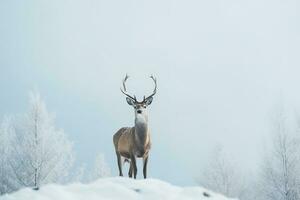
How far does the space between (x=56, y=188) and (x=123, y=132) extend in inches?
293

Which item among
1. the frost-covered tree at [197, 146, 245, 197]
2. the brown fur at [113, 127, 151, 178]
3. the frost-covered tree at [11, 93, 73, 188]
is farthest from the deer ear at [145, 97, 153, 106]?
the frost-covered tree at [197, 146, 245, 197]

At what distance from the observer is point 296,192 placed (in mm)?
23266

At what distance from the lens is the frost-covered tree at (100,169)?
32.0 metres

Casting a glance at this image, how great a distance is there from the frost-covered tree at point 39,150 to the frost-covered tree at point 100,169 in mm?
10324

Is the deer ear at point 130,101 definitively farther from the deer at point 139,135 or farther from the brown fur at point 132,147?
the brown fur at point 132,147

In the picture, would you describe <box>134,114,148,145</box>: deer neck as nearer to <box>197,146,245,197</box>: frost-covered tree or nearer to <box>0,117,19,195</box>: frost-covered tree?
<box>0,117,19,195</box>: frost-covered tree

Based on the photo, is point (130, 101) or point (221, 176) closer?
point (130, 101)

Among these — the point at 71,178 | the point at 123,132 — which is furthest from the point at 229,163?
the point at 123,132

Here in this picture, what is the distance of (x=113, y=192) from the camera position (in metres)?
7.32

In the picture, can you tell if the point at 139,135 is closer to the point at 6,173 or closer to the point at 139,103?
the point at 139,103

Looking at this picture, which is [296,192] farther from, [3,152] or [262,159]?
[3,152]

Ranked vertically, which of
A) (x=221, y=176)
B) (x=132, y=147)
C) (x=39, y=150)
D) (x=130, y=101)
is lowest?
(x=221, y=176)

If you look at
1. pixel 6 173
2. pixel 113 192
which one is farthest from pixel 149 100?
pixel 6 173

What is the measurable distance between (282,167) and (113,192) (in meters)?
17.5
